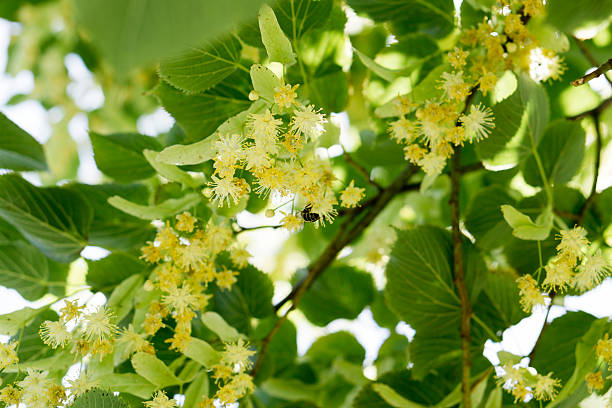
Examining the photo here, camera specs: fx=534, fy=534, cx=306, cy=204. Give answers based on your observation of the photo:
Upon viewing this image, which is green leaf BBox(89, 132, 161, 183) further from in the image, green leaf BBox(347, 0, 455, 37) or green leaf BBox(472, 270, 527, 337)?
green leaf BBox(472, 270, 527, 337)

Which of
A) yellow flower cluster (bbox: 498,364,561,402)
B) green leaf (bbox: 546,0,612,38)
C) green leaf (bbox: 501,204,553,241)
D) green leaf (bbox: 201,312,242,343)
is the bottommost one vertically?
green leaf (bbox: 201,312,242,343)

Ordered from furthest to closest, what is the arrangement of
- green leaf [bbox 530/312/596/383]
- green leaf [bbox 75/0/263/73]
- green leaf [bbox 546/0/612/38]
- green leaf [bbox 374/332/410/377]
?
green leaf [bbox 374/332/410/377], green leaf [bbox 530/312/596/383], green leaf [bbox 546/0/612/38], green leaf [bbox 75/0/263/73]

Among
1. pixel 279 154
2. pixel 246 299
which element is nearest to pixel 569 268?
pixel 279 154

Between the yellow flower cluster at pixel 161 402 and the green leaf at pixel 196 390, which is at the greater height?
the yellow flower cluster at pixel 161 402

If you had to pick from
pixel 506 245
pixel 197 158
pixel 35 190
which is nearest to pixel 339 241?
pixel 506 245

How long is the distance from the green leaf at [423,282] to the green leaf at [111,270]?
1.40 ft

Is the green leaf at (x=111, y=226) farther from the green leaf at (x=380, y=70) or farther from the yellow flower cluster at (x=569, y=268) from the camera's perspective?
the yellow flower cluster at (x=569, y=268)

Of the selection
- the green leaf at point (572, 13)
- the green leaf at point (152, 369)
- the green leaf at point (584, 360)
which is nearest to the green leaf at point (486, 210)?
the green leaf at point (584, 360)

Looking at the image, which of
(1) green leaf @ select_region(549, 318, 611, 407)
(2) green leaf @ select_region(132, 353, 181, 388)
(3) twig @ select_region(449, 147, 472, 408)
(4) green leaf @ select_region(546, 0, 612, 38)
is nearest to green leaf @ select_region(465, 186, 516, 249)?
(3) twig @ select_region(449, 147, 472, 408)

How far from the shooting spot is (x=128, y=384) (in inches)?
28.9

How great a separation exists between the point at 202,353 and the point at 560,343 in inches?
21.5

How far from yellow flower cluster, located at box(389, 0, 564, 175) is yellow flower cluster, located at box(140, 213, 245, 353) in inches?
12.1

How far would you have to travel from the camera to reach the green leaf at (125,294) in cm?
81

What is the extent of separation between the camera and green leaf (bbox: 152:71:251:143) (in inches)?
31.8
